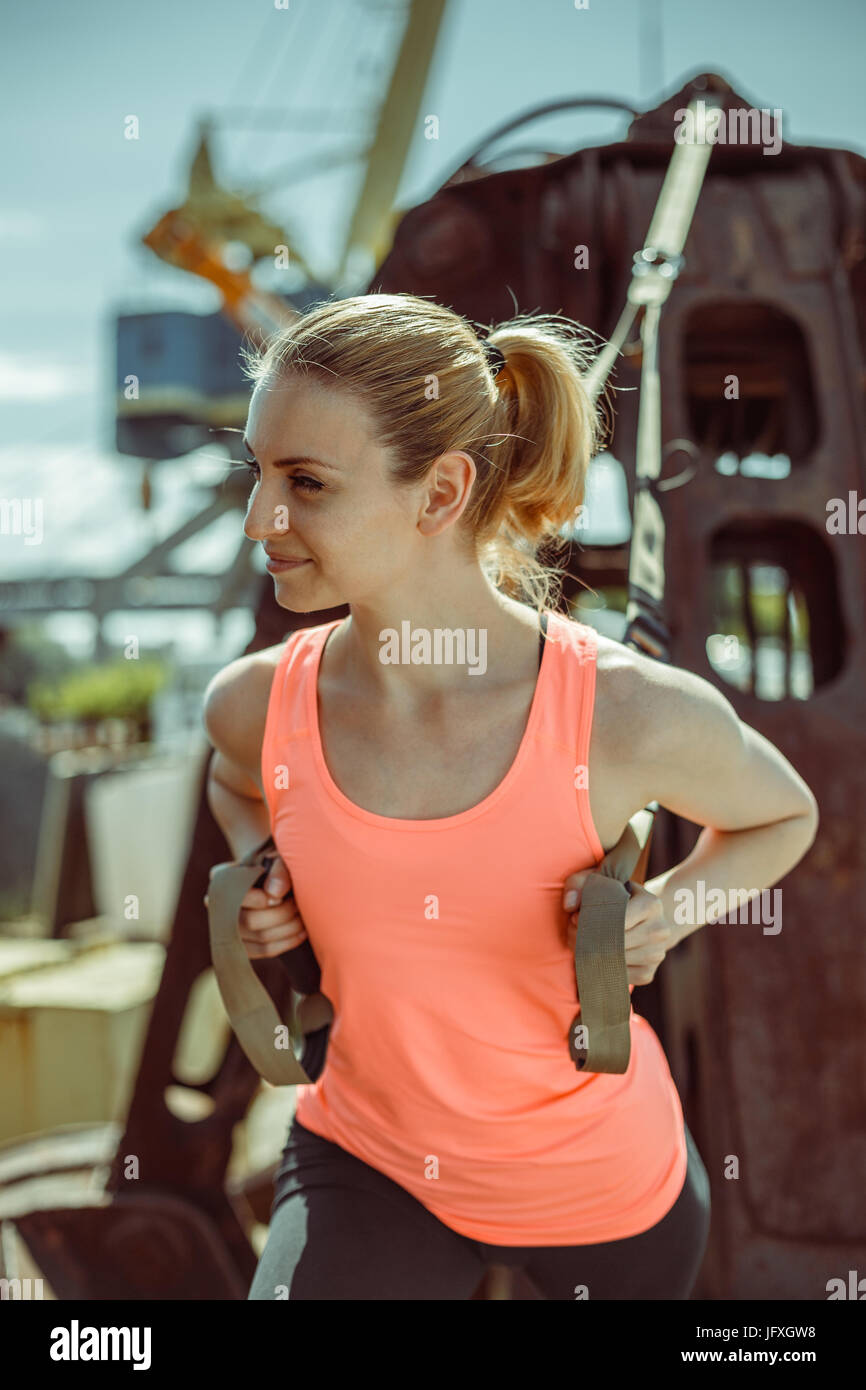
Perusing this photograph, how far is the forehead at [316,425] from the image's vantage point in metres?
1.21

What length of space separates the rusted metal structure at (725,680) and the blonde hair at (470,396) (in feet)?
2.04

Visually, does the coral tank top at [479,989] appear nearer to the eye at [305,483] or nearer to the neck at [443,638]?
the neck at [443,638]

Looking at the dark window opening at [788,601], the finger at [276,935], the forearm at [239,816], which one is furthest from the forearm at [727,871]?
the dark window opening at [788,601]

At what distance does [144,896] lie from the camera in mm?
6441

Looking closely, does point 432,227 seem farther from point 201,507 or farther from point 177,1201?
point 201,507

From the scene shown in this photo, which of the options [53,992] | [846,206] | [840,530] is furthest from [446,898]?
[53,992]

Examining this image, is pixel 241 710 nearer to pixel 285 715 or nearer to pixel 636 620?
pixel 285 715

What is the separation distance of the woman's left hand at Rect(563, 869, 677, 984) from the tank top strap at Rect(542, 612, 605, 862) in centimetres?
5

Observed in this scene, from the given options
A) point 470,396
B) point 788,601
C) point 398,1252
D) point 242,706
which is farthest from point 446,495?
point 788,601

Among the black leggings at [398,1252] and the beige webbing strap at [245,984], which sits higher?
the beige webbing strap at [245,984]

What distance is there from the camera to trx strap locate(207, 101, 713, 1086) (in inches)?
46.5

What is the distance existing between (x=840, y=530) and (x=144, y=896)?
516 cm

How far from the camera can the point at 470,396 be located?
1287 mm

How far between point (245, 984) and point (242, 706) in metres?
0.35
